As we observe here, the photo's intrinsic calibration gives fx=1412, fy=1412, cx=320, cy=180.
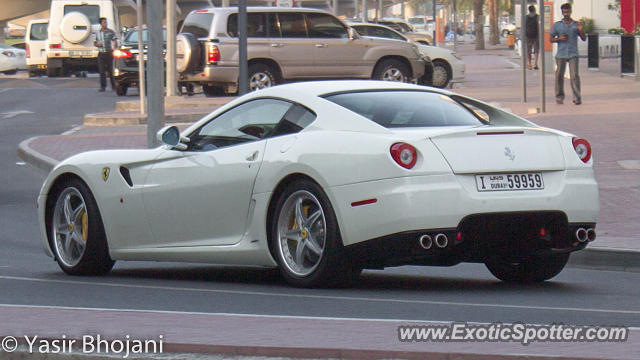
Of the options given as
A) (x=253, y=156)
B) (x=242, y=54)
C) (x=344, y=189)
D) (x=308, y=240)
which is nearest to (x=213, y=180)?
(x=253, y=156)

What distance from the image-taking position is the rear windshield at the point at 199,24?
29.5 m

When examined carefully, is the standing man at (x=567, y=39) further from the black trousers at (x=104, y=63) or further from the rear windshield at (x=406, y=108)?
the rear windshield at (x=406, y=108)

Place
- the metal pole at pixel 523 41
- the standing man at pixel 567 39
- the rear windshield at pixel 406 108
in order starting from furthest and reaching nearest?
the metal pole at pixel 523 41 < the standing man at pixel 567 39 < the rear windshield at pixel 406 108

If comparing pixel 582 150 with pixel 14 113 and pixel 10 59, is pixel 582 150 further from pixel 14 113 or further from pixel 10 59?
pixel 10 59

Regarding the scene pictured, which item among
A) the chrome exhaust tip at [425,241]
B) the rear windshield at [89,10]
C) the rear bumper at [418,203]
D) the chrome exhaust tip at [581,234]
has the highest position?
the rear windshield at [89,10]

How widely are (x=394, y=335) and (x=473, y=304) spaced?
1647 mm

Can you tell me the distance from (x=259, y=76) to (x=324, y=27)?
6.13ft

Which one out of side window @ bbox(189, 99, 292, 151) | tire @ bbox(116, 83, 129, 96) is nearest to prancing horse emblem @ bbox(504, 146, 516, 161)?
side window @ bbox(189, 99, 292, 151)

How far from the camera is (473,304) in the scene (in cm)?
783

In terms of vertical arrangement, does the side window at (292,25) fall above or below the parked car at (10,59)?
above

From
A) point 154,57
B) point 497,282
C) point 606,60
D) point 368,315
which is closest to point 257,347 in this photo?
point 368,315

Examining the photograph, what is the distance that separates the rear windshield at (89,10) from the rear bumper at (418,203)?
40.8 m

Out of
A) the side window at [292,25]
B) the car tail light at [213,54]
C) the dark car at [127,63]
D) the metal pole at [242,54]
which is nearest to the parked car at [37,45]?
the dark car at [127,63]

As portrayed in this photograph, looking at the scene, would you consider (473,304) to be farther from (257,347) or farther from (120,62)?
(120,62)
